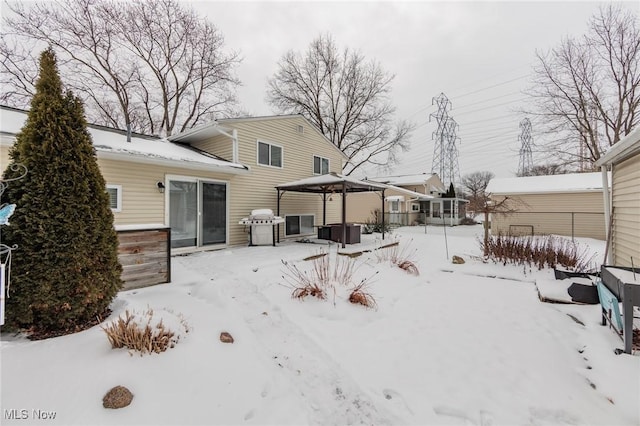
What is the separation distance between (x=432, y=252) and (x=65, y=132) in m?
9.68

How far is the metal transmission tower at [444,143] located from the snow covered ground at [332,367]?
2925 centimetres

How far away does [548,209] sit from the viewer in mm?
15336

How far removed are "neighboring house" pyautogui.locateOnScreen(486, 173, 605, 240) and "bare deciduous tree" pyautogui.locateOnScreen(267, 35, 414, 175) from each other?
1007cm

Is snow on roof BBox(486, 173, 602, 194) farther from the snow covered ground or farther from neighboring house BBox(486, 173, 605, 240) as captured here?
the snow covered ground

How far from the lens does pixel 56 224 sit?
2.66 meters

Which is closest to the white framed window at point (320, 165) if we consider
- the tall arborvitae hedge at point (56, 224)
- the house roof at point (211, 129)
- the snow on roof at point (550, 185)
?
the house roof at point (211, 129)

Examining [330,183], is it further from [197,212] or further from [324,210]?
[197,212]

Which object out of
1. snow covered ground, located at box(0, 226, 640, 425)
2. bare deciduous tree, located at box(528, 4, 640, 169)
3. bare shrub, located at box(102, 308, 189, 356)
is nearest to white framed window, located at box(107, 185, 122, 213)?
snow covered ground, located at box(0, 226, 640, 425)

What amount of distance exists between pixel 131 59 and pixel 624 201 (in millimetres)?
21203

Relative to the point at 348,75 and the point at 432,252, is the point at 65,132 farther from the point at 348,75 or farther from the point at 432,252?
the point at 348,75

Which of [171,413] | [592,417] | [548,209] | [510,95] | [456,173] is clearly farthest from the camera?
[456,173]

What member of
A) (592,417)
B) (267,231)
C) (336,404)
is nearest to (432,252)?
(267,231)

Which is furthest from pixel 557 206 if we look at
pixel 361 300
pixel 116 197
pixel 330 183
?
pixel 116 197

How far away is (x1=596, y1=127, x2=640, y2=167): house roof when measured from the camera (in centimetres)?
369
